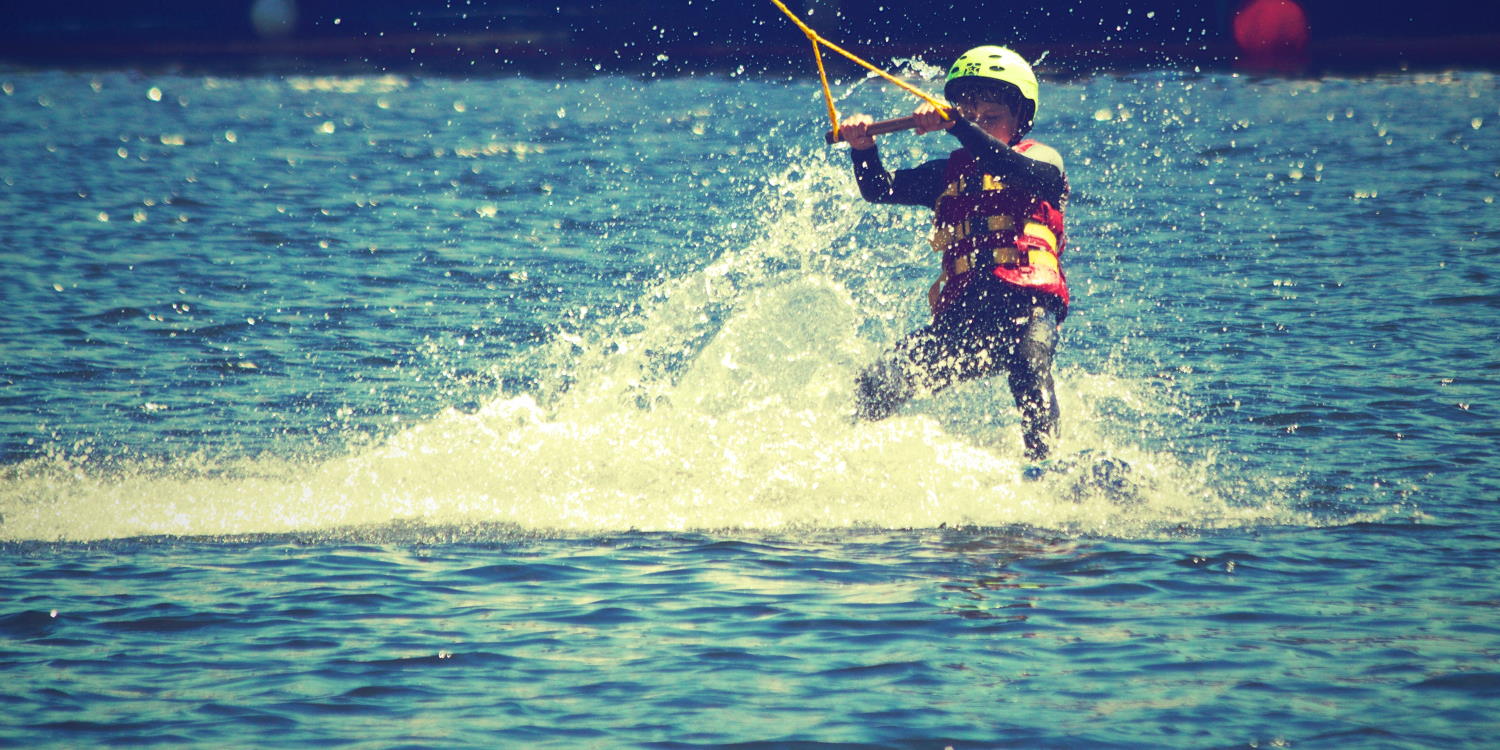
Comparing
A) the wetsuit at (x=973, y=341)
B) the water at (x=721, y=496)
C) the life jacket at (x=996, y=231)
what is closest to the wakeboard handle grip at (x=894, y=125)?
the wetsuit at (x=973, y=341)

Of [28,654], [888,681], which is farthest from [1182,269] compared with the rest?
[28,654]

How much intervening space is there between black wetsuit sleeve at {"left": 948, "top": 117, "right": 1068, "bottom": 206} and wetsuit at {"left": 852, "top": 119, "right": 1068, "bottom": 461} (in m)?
0.01

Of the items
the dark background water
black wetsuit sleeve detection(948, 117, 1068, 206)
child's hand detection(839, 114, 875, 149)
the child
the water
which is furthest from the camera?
the dark background water

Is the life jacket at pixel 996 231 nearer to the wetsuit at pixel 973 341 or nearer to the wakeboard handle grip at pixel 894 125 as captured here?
the wetsuit at pixel 973 341

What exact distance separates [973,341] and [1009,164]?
806 mm

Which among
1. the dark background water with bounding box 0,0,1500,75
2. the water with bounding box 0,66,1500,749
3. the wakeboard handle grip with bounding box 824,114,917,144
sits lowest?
the water with bounding box 0,66,1500,749

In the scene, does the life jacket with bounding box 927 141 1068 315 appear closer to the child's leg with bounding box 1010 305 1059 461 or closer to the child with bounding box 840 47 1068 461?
the child with bounding box 840 47 1068 461

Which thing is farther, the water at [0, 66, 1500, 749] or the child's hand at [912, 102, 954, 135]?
the child's hand at [912, 102, 954, 135]

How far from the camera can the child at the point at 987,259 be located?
7.05 meters

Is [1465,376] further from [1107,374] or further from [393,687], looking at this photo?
[393,687]

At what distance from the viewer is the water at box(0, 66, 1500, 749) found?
5188 mm

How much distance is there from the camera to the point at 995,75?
700cm

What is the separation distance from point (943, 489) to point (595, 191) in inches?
562

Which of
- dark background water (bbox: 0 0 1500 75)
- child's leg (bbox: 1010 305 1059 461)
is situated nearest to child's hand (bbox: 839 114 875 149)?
child's leg (bbox: 1010 305 1059 461)
